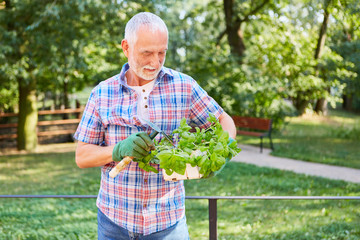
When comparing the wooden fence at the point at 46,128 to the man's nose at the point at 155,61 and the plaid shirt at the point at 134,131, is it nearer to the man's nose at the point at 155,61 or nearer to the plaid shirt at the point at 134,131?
the plaid shirt at the point at 134,131

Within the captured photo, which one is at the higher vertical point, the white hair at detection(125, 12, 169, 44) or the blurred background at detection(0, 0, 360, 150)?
the blurred background at detection(0, 0, 360, 150)

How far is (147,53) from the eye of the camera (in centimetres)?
189

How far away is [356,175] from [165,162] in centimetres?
807

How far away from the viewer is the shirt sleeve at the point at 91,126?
6.52ft

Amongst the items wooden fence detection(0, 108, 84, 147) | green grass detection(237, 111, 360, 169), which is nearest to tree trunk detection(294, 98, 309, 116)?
green grass detection(237, 111, 360, 169)

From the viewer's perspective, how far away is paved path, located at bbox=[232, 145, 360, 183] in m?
8.80

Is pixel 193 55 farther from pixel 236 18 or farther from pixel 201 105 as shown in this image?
pixel 201 105

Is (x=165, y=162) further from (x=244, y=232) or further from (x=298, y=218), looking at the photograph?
(x=298, y=218)

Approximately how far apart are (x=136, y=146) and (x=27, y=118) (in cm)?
1244

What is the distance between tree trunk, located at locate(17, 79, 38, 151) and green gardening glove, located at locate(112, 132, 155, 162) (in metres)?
12.0

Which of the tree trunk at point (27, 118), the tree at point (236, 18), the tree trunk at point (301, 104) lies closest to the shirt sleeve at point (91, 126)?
the tree trunk at point (27, 118)

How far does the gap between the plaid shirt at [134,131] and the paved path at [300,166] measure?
283 inches

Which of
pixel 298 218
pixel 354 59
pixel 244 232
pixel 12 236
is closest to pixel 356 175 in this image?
pixel 298 218

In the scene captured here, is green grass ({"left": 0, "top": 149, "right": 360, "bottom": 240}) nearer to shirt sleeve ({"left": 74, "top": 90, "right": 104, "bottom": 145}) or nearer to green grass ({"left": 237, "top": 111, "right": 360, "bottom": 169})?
green grass ({"left": 237, "top": 111, "right": 360, "bottom": 169})
